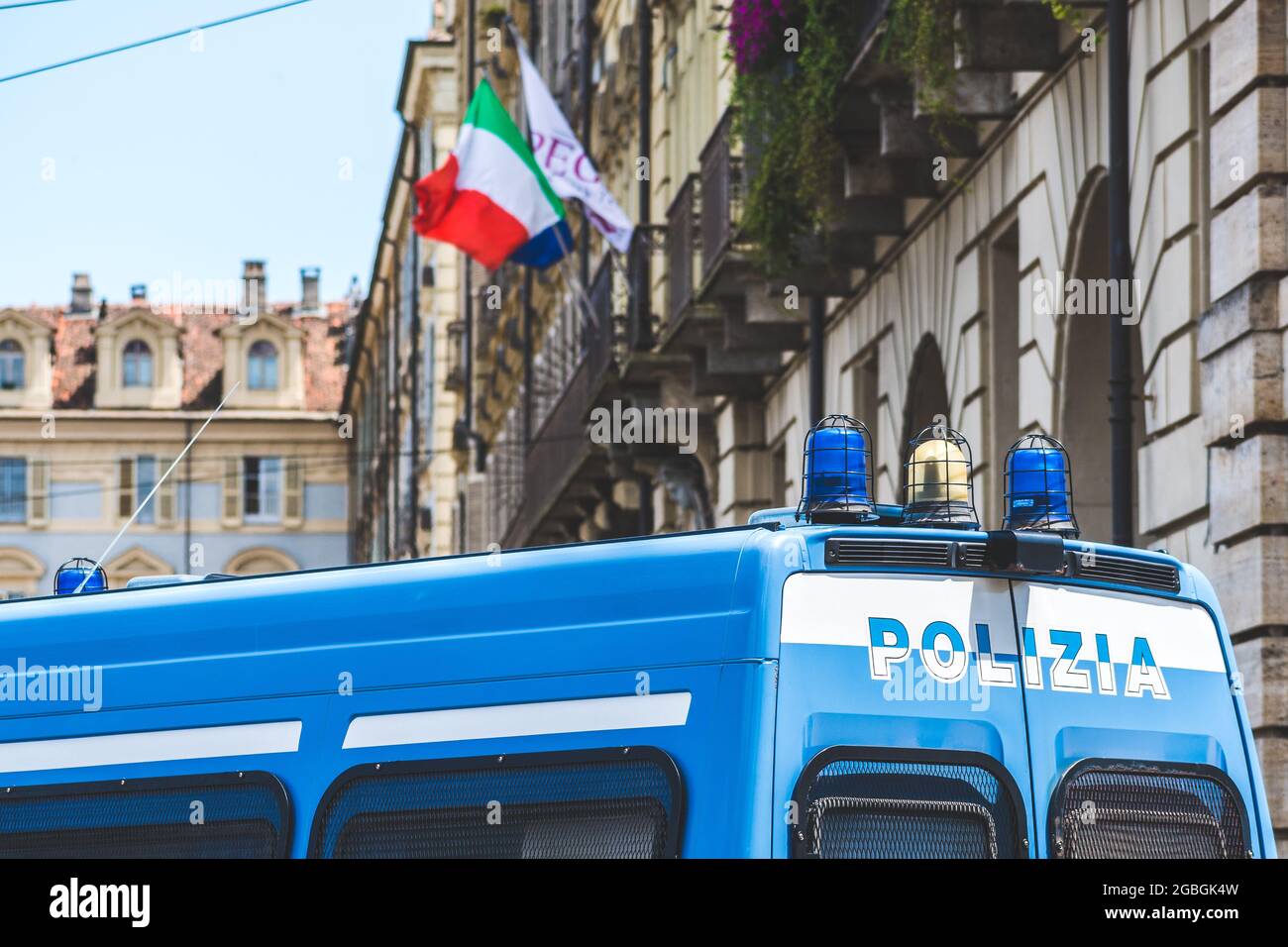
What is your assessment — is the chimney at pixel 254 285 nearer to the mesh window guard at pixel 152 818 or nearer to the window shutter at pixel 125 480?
the window shutter at pixel 125 480

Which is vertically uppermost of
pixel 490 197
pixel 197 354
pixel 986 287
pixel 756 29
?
pixel 197 354

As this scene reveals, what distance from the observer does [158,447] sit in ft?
266

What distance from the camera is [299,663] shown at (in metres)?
7.18

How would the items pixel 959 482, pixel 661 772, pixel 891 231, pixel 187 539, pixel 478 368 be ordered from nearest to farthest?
pixel 661 772 < pixel 959 482 < pixel 891 231 < pixel 478 368 < pixel 187 539

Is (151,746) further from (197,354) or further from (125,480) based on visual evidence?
(197,354)

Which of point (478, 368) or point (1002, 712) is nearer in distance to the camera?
point (1002, 712)

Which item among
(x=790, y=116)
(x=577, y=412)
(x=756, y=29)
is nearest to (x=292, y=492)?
(x=577, y=412)

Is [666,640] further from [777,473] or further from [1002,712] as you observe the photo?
[777,473]

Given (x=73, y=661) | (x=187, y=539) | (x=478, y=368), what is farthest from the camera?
(x=187, y=539)

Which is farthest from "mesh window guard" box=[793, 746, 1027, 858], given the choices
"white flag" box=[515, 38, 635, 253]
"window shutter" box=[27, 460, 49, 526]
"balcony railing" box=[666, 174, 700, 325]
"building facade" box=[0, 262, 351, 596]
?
"window shutter" box=[27, 460, 49, 526]

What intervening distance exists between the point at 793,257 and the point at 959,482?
38.2 ft

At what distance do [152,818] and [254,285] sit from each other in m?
81.9

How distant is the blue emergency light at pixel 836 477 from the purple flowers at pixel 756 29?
1096 cm
